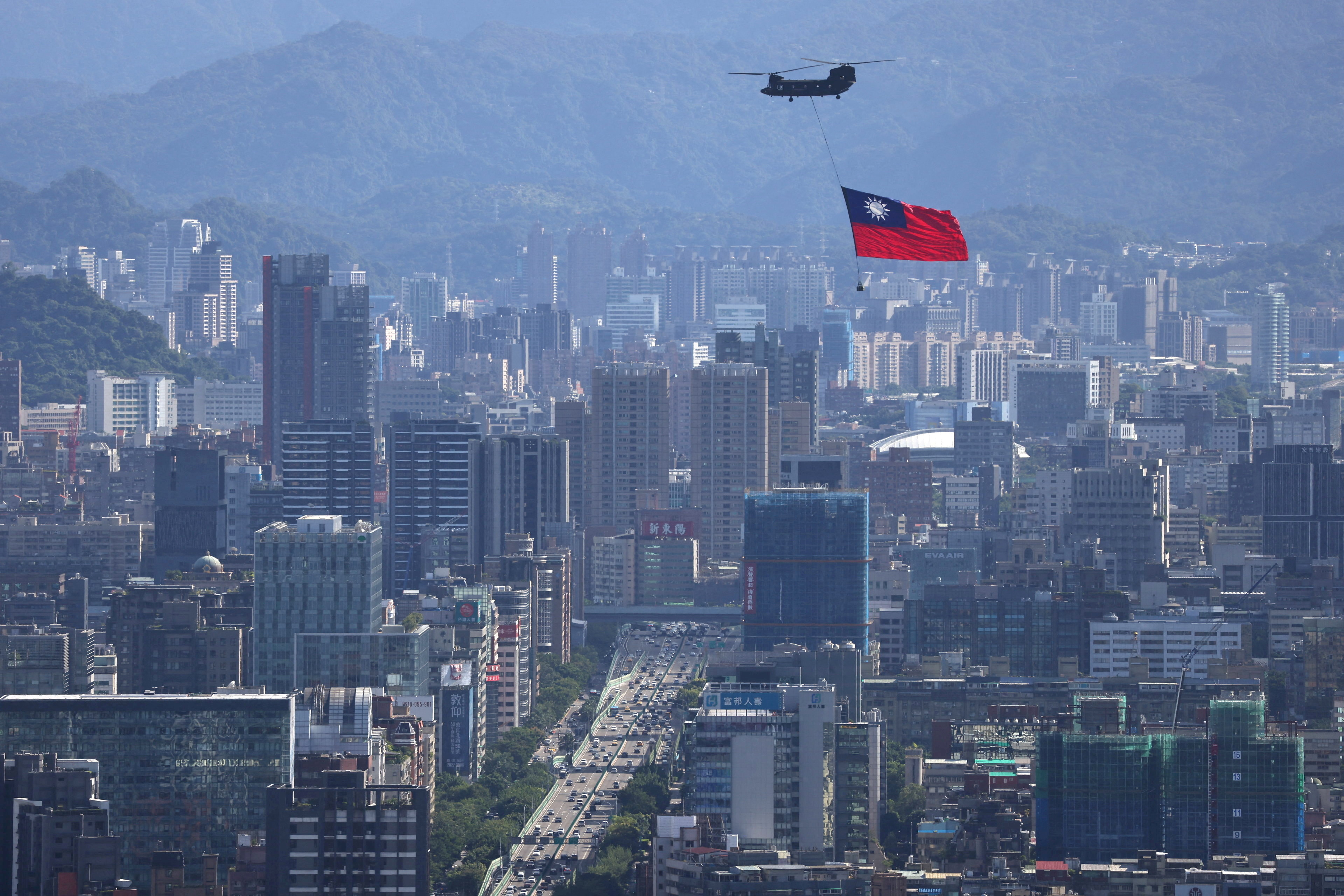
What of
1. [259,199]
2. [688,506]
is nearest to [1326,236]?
[259,199]

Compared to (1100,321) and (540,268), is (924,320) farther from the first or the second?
(540,268)

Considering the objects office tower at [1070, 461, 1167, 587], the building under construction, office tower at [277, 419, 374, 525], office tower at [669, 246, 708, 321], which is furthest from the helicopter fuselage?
office tower at [669, 246, 708, 321]

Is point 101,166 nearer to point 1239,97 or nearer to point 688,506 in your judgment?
point 1239,97

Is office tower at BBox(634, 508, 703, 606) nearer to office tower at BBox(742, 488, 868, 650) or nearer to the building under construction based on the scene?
office tower at BBox(742, 488, 868, 650)

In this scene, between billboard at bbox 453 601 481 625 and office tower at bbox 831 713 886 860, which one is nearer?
office tower at bbox 831 713 886 860

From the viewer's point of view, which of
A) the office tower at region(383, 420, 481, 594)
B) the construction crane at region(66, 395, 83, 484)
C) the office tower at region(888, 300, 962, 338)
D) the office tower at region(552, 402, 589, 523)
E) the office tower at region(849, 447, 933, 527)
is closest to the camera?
the office tower at region(383, 420, 481, 594)

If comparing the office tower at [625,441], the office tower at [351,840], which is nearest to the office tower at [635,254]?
the office tower at [625,441]
